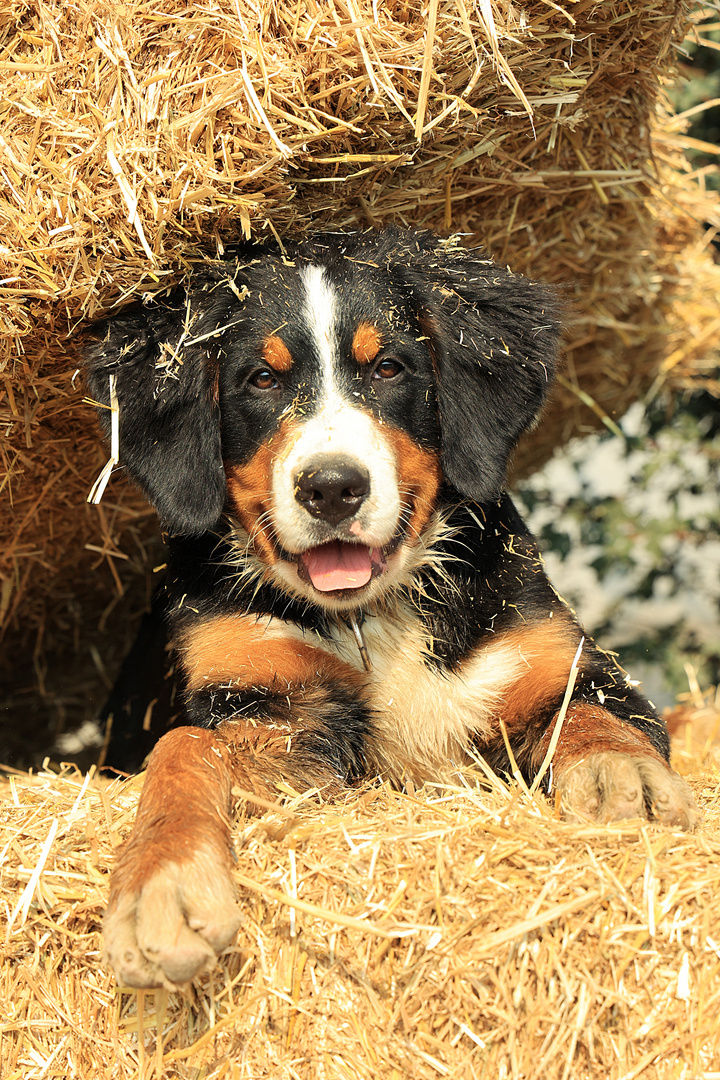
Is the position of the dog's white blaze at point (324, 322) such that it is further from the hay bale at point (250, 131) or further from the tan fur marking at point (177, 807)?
the tan fur marking at point (177, 807)

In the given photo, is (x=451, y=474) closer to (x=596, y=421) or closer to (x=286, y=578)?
(x=286, y=578)

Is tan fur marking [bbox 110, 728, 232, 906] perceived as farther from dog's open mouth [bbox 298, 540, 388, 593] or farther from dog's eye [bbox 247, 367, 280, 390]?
dog's eye [bbox 247, 367, 280, 390]

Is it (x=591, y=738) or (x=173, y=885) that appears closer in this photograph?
(x=173, y=885)

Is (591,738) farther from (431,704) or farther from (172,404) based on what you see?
(172,404)

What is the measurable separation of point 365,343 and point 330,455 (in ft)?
1.32

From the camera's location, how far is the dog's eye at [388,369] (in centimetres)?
274

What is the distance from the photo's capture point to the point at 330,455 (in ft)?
8.05

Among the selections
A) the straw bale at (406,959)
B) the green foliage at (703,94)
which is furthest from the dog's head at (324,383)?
the green foliage at (703,94)

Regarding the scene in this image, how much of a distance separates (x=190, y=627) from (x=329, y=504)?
70cm

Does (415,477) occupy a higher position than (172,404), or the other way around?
(172,404)

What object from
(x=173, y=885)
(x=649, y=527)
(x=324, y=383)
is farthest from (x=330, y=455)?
(x=649, y=527)

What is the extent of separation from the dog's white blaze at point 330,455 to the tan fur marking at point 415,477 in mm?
79

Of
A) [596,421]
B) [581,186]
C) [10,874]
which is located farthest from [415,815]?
[596,421]

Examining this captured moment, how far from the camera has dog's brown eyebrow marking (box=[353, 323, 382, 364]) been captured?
8.79ft
